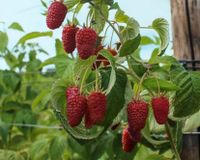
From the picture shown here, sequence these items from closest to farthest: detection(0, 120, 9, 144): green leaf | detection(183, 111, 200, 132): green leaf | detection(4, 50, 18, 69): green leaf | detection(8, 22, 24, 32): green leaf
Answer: detection(183, 111, 200, 132): green leaf → detection(0, 120, 9, 144): green leaf → detection(8, 22, 24, 32): green leaf → detection(4, 50, 18, 69): green leaf

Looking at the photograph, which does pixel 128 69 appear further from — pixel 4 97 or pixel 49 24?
pixel 4 97

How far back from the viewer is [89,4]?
1572mm

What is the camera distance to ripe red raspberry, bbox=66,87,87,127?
4.45 ft

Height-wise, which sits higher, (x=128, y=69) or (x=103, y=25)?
(x=103, y=25)

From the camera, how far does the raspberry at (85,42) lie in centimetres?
138

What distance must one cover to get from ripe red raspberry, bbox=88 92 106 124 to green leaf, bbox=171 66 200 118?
0.86ft

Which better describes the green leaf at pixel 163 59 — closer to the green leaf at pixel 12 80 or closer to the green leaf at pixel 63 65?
the green leaf at pixel 63 65

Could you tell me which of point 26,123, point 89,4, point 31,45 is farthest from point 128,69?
point 31,45

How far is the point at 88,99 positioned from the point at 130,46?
0.16 m

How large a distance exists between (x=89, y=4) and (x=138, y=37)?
192 mm

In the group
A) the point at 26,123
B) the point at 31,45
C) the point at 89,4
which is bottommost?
the point at 26,123

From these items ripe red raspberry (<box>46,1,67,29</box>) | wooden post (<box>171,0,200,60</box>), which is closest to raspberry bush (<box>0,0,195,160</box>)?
ripe red raspberry (<box>46,1,67,29</box>)

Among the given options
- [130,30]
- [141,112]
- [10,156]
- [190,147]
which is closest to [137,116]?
[141,112]

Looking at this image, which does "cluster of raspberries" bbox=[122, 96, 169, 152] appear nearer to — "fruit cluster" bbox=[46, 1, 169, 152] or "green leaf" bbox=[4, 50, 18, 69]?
A: "fruit cluster" bbox=[46, 1, 169, 152]
